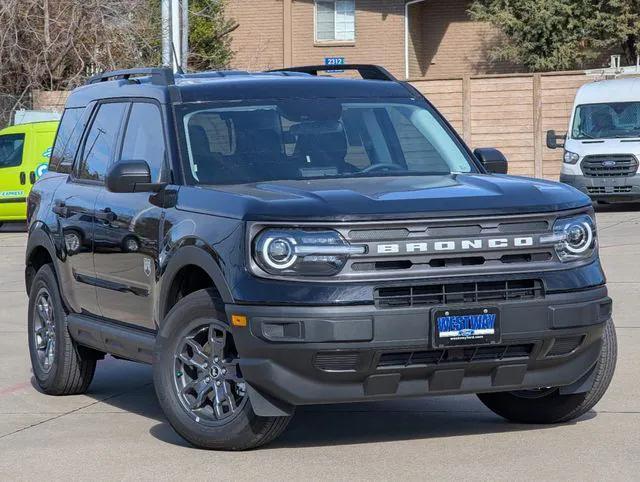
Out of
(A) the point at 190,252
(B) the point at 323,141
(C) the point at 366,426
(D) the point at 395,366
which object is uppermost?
(B) the point at 323,141

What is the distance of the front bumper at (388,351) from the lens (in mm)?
6473

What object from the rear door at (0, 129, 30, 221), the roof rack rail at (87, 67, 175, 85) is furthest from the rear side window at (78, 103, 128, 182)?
the rear door at (0, 129, 30, 221)

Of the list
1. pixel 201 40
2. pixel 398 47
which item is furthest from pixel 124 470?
pixel 398 47

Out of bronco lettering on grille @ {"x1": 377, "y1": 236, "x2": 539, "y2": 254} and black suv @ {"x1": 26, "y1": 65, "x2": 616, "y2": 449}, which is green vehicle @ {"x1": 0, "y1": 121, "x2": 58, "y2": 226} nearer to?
black suv @ {"x1": 26, "y1": 65, "x2": 616, "y2": 449}

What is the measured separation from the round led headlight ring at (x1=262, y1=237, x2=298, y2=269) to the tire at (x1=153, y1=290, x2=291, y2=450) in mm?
438

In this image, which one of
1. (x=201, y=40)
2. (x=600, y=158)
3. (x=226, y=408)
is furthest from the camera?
(x=201, y=40)

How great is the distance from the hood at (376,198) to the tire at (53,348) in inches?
76.6

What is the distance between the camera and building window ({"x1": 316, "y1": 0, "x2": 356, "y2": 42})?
1738 inches

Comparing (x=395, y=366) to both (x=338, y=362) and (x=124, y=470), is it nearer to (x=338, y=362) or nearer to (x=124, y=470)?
(x=338, y=362)

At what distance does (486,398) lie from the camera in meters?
7.87

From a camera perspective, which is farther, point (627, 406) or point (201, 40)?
point (201, 40)

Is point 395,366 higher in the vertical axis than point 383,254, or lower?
lower

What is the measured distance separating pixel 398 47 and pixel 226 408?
36.8 meters

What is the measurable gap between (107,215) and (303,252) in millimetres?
1999
